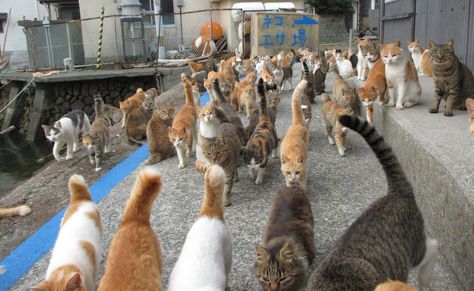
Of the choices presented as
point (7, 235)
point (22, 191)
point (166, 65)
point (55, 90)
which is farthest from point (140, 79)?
point (7, 235)

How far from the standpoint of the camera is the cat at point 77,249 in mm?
2209

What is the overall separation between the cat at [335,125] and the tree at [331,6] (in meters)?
18.1

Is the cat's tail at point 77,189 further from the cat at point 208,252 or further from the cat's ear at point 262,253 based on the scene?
the cat's ear at point 262,253

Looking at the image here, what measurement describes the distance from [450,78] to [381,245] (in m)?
2.78

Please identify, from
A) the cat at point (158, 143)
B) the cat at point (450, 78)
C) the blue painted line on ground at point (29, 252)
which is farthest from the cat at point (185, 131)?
the cat at point (450, 78)

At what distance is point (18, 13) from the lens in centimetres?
2583

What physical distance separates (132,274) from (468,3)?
562 centimetres

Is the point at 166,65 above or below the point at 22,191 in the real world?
above

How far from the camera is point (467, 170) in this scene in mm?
2785

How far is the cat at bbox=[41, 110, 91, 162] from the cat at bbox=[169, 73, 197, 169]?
2533mm

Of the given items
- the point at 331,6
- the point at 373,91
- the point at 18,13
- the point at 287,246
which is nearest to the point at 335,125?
the point at 373,91

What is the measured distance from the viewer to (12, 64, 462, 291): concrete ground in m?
3.15

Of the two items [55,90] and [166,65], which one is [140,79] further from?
[55,90]

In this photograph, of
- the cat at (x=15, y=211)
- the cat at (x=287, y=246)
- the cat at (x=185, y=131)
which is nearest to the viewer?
the cat at (x=287, y=246)
